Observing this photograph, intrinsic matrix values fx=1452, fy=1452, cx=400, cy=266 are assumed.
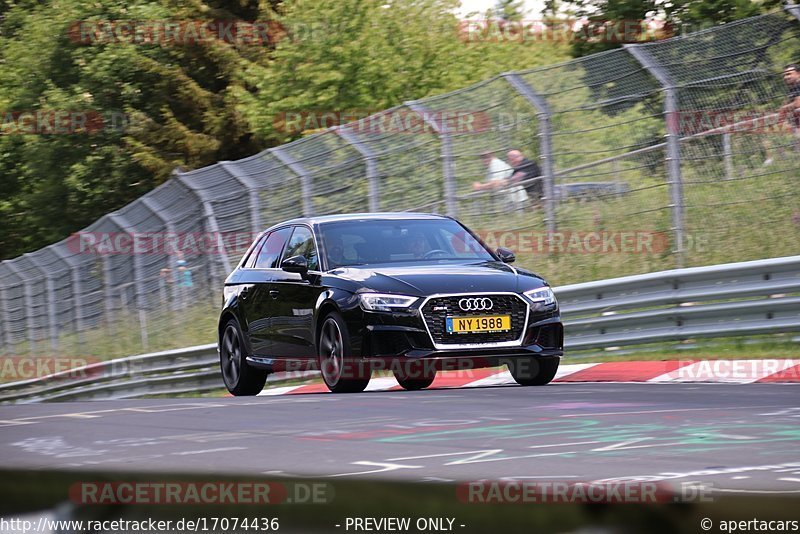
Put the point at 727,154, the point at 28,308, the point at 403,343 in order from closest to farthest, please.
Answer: the point at 403,343
the point at 727,154
the point at 28,308

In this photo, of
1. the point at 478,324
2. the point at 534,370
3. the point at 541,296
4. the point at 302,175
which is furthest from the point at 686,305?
the point at 302,175

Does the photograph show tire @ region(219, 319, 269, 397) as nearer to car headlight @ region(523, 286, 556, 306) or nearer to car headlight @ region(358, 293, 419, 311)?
car headlight @ region(358, 293, 419, 311)

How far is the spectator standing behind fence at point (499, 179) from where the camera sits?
17047mm

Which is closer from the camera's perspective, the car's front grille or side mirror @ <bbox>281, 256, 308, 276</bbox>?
the car's front grille

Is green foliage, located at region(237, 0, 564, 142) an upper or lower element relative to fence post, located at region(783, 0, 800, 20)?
upper

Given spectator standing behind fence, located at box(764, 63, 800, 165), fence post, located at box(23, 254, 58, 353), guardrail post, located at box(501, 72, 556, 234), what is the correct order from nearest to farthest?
spectator standing behind fence, located at box(764, 63, 800, 165)
guardrail post, located at box(501, 72, 556, 234)
fence post, located at box(23, 254, 58, 353)

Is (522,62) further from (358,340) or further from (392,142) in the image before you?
(358,340)

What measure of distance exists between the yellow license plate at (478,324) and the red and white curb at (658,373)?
69.8 inches

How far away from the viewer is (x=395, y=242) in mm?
12031

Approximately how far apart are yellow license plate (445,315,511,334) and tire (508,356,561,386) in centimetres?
67

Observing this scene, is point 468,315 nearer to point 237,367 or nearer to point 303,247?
point 303,247

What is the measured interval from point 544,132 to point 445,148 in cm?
160

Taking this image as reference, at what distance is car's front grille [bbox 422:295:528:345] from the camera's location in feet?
35.0

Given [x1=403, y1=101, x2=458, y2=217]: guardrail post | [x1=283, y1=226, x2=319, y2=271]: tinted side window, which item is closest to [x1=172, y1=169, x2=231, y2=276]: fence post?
[x1=403, y1=101, x2=458, y2=217]: guardrail post
